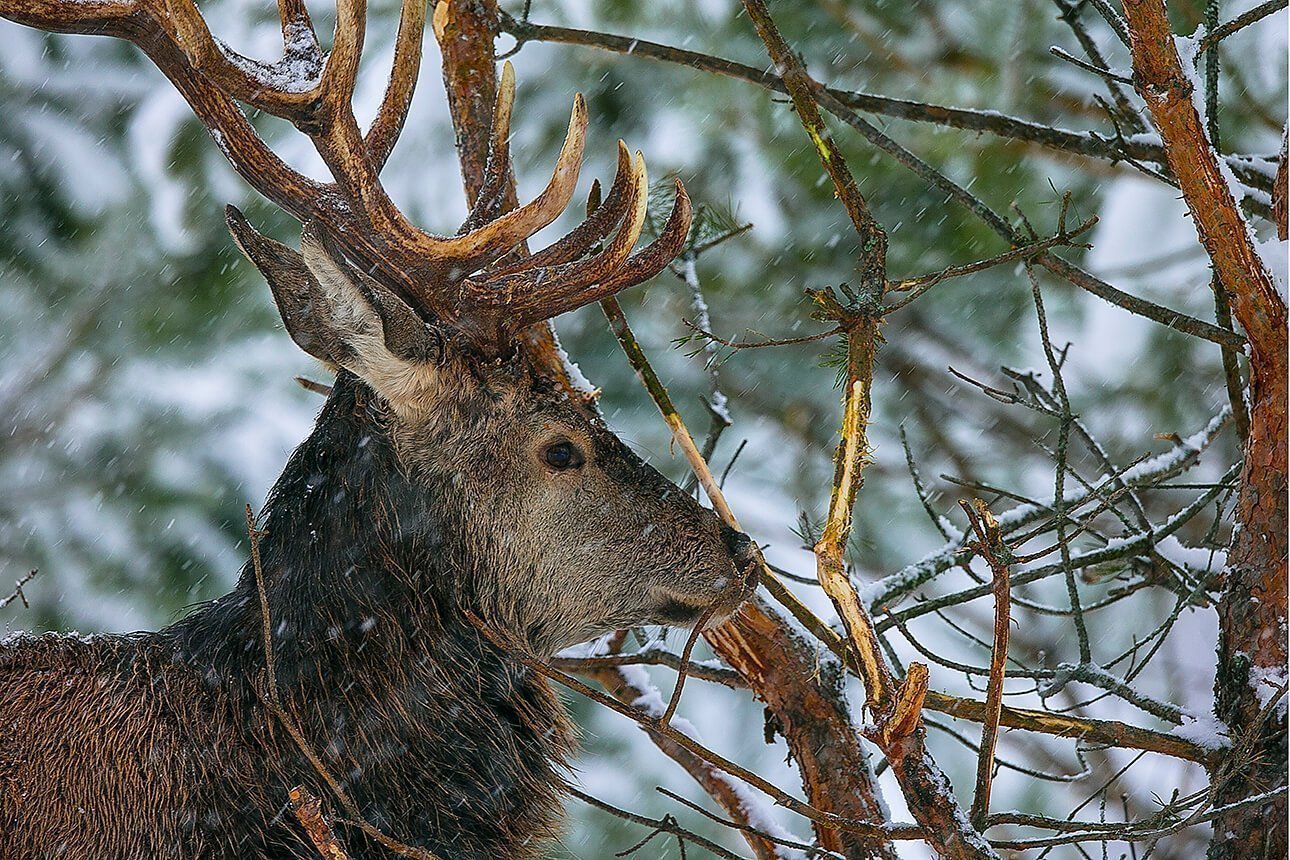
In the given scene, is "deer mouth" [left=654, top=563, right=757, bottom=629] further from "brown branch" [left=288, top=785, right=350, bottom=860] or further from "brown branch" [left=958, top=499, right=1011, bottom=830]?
"brown branch" [left=288, top=785, right=350, bottom=860]

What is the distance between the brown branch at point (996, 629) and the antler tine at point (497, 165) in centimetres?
155

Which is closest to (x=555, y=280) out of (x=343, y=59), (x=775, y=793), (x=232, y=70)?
(x=343, y=59)

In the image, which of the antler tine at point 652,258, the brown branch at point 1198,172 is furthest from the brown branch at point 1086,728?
the antler tine at point 652,258

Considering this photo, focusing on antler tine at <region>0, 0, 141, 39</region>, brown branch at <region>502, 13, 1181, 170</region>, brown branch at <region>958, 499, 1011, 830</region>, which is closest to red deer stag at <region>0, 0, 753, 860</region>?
antler tine at <region>0, 0, 141, 39</region>

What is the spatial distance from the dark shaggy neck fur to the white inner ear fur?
11cm

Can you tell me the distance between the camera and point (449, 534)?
2.85 metres

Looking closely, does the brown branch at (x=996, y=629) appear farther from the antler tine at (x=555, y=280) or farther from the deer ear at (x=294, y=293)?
the deer ear at (x=294, y=293)

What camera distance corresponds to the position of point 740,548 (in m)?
2.92

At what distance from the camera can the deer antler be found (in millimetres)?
2645

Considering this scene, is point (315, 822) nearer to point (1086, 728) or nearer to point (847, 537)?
point (847, 537)

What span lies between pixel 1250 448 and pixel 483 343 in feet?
5.11

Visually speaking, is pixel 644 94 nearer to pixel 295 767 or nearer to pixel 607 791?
pixel 607 791

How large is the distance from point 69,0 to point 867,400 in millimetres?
1706

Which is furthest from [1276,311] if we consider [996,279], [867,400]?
[996,279]
